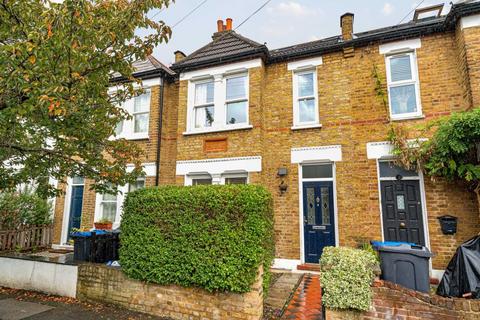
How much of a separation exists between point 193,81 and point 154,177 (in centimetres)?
368

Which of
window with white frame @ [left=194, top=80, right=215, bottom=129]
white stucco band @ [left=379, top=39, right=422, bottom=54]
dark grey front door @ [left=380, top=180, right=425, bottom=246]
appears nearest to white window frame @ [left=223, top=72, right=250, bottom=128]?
window with white frame @ [left=194, top=80, right=215, bottom=129]

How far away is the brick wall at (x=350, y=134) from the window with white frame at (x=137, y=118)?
172 cm

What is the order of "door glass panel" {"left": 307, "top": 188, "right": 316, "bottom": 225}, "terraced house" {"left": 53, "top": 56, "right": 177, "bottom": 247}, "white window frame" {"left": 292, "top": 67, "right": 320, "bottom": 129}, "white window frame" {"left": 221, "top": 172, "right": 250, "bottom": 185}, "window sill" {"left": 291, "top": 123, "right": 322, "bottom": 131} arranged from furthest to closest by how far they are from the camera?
"terraced house" {"left": 53, "top": 56, "right": 177, "bottom": 247}, "white window frame" {"left": 221, "top": 172, "right": 250, "bottom": 185}, "white window frame" {"left": 292, "top": 67, "right": 320, "bottom": 129}, "window sill" {"left": 291, "top": 123, "right": 322, "bottom": 131}, "door glass panel" {"left": 307, "top": 188, "right": 316, "bottom": 225}

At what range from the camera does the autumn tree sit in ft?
11.6

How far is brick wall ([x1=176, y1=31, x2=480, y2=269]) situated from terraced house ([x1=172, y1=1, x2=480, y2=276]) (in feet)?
0.09

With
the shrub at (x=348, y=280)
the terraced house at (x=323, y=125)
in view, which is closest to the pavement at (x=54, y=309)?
the shrub at (x=348, y=280)

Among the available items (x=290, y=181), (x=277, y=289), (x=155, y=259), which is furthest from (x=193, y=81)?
(x=277, y=289)

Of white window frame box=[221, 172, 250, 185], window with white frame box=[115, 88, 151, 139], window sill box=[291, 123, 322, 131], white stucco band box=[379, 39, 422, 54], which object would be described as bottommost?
white window frame box=[221, 172, 250, 185]

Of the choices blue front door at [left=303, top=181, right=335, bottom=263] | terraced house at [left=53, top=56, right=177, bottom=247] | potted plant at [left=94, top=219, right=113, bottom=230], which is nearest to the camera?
blue front door at [left=303, top=181, right=335, bottom=263]

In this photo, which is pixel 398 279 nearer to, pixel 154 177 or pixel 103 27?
pixel 103 27

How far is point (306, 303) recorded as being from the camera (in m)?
5.27

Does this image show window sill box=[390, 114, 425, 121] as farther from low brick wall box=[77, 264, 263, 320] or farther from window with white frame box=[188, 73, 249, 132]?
low brick wall box=[77, 264, 263, 320]

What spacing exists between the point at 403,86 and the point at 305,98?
2.72 m

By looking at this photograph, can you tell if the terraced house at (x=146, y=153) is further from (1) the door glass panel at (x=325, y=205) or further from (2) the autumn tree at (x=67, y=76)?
(1) the door glass panel at (x=325, y=205)
